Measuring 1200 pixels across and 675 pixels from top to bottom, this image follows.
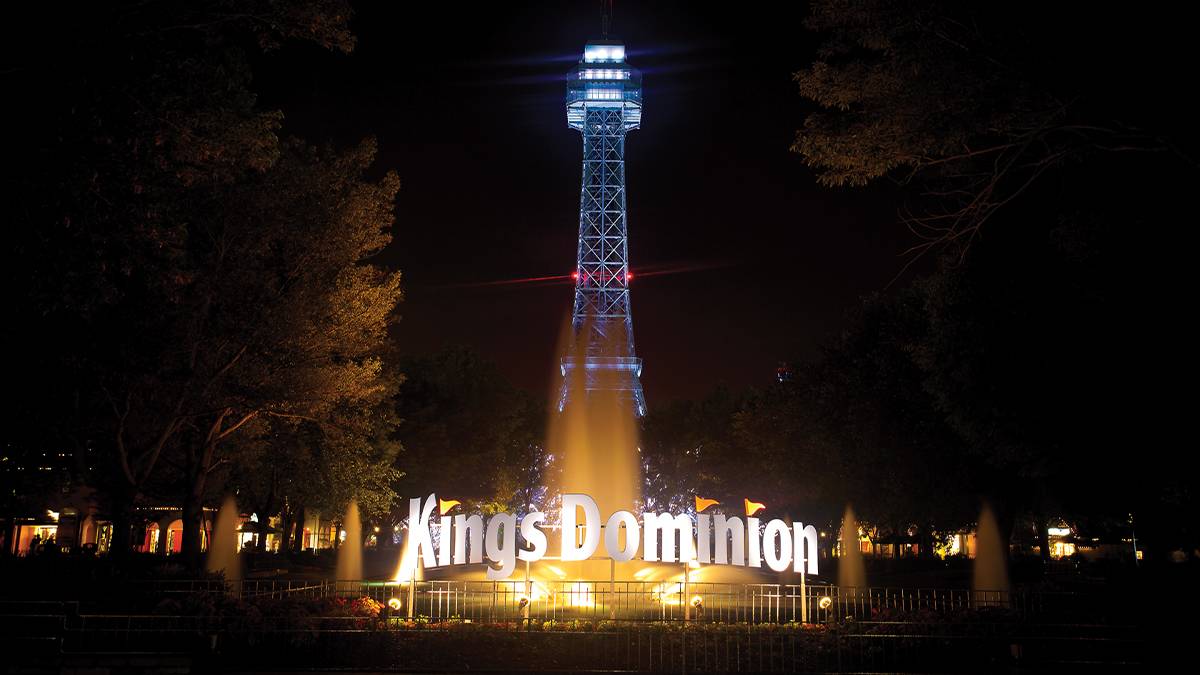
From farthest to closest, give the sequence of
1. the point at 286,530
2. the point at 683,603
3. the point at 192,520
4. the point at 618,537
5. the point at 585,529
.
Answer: the point at 286,530 → the point at 192,520 → the point at 683,603 → the point at 618,537 → the point at 585,529

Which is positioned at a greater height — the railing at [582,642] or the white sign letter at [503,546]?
the white sign letter at [503,546]

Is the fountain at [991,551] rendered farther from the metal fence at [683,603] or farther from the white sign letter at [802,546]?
the white sign letter at [802,546]

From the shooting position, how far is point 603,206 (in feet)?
323

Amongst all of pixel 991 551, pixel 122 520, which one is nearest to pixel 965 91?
pixel 122 520

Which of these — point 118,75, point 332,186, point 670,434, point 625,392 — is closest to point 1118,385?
Result: point 118,75

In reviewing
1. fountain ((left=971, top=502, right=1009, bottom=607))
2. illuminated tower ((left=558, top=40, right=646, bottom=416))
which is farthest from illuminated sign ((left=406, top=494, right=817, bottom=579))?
illuminated tower ((left=558, top=40, right=646, bottom=416))

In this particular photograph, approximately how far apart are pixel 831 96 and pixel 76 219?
A: 10.8m

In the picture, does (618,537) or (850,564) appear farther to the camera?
(850,564)

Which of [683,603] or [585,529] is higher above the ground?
[585,529]

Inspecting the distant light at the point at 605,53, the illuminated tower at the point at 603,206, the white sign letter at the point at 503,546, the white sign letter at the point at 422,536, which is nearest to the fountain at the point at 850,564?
the white sign letter at the point at 503,546

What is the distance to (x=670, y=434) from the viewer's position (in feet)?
264

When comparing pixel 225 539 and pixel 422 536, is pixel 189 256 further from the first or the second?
pixel 225 539

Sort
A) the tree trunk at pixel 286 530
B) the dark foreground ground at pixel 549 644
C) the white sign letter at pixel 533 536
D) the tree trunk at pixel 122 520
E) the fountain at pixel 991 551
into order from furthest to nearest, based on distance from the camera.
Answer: the tree trunk at pixel 286 530
the fountain at pixel 991 551
the tree trunk at pixel 122 520
the white sign letter at pixel 533 536
the dark foreground ground at pixel 549 644

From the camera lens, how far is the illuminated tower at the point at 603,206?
95.8m
